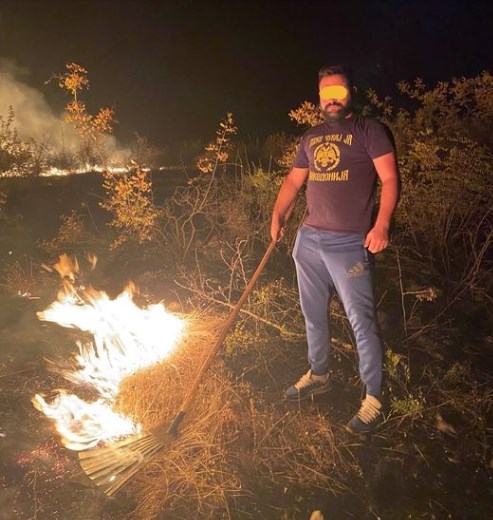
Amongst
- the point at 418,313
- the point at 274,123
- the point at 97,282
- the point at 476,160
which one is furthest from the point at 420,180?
the point at 274,123

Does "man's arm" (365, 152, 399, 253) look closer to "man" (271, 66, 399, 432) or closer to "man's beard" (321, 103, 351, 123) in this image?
"man" (271, 66, 399, 432)

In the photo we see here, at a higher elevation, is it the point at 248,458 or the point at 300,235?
the point at 300,235

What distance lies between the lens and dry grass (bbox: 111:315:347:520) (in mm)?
2504

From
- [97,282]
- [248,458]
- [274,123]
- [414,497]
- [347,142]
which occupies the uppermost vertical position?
[274,123]

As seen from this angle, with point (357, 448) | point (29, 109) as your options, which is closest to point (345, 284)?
point (357, 448)

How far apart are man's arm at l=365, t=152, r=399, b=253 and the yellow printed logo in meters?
0.25

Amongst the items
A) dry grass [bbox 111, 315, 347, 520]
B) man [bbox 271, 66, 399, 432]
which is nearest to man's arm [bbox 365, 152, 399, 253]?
man [bbox 271, 66, 399, 432]

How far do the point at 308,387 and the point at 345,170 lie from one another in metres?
1.57

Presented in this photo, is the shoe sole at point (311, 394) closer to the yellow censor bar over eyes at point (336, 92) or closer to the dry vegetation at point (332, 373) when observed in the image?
the dry vegetation at point (332, 373)

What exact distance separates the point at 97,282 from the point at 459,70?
10042 millimetres

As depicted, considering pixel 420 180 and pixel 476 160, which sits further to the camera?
pixel 420 180

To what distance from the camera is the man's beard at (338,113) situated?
270cm

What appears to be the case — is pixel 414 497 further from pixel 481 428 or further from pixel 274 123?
pixel 274 123

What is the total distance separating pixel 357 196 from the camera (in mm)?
2748
